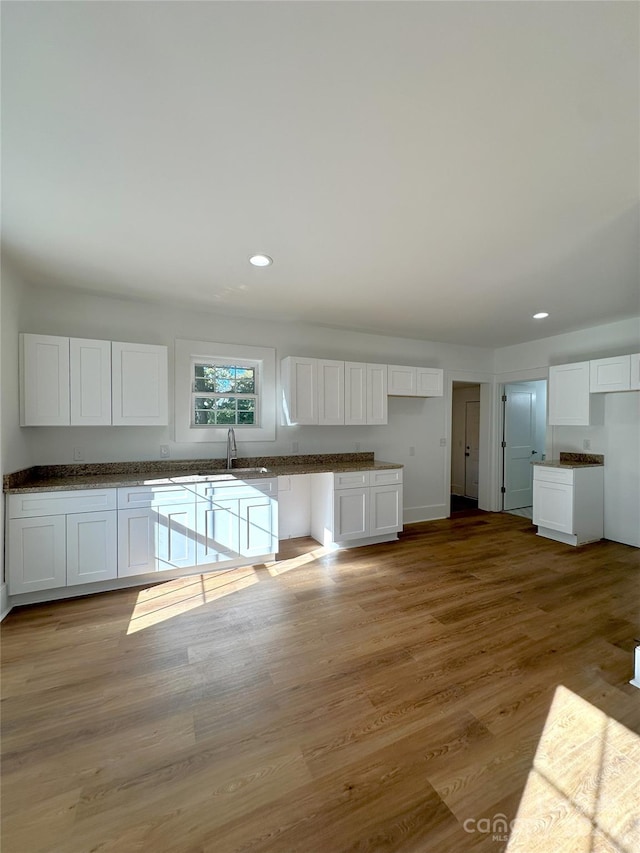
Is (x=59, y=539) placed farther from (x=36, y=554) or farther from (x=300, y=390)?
(x=300, y=390)

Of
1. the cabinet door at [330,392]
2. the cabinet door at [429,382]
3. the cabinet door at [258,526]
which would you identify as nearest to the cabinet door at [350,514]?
the cabinet door at [258,526]

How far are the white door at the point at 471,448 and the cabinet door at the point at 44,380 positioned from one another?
615cm

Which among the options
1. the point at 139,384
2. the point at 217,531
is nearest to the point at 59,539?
the point at 217,531

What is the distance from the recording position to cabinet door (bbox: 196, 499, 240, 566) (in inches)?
126

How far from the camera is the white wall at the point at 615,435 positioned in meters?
4.02

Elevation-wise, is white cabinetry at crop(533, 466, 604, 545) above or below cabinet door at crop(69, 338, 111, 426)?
below

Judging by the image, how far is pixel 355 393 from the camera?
4.24m

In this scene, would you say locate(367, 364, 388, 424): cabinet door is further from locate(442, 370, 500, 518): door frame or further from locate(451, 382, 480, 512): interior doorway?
locate(451, 382, 480, 512): interior doorway

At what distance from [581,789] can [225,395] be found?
3.89 meters

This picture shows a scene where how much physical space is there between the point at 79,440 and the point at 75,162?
8.23ft

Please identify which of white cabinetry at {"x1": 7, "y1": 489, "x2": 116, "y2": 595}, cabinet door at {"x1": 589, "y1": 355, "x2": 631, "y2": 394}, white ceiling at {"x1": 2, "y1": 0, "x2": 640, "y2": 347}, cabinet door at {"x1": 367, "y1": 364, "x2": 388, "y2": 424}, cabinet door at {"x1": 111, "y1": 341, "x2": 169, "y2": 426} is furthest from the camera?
cabinet door at {"x1": 367, "y1": 364, "x2": 388, "y2": 424}

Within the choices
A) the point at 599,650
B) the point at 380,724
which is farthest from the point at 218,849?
the point at 599,650

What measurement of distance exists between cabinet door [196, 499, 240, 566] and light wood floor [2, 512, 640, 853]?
33 cm

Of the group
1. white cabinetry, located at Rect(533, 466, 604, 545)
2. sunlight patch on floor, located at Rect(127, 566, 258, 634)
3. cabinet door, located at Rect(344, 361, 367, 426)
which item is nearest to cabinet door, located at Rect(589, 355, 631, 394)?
white cabinetry, located at Rect(533, 466, 604, 545)
